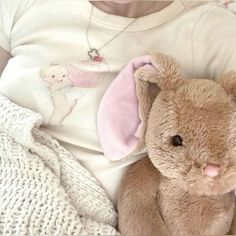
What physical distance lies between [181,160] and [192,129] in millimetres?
47

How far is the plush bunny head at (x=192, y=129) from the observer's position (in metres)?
0.77

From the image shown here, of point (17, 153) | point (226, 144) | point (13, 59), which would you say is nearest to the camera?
point (226, 144)

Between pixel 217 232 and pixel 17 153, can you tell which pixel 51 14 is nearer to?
pixel 17 153

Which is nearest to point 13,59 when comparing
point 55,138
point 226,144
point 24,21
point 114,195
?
point 24,21

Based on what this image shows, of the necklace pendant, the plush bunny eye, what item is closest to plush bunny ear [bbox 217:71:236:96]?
the plush bunny eye

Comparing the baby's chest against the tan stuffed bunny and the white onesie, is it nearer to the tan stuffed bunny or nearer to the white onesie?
the tan stuffed bunny

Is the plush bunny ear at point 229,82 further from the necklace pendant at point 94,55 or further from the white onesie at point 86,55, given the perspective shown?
the necklace pendant at point 94,55

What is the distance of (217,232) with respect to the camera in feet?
2.76

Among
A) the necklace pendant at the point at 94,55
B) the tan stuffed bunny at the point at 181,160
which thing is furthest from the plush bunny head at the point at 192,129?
the necklace pendant at the point at 94,55

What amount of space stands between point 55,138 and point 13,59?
17 centimetres

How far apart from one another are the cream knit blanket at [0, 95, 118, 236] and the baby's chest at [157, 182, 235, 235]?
0.34 feet

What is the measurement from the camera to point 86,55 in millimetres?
953

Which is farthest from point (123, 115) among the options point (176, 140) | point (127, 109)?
point (176, 140)

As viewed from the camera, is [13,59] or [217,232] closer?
[217,232]
